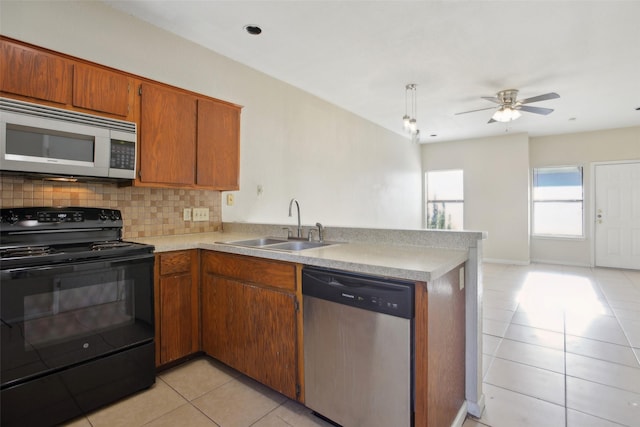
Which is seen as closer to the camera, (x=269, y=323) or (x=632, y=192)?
(x=269, y=323)

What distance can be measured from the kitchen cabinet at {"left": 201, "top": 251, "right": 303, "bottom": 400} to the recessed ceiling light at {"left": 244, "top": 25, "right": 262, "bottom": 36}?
6.13 ft

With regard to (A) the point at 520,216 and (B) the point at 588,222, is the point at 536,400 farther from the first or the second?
(B) the point at 588,222

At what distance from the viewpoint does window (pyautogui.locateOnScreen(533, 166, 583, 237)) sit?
20.5 ft

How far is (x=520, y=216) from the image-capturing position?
20.6 feet

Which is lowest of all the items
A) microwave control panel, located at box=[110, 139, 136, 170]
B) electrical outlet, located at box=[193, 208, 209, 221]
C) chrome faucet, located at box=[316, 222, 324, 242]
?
chrome faucet, located at box=[316, 222, 324, 242]

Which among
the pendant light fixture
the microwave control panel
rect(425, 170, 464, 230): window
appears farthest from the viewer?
rect(425, 170, 464, 230): window

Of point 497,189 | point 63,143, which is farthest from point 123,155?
point 497,189

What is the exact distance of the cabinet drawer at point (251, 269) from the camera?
1.78m

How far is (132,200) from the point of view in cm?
246

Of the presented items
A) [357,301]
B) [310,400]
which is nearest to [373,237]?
[357,301]

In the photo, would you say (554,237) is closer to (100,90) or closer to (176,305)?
(176,305)

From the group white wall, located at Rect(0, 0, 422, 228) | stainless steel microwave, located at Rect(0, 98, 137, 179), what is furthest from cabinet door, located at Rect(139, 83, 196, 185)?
white wall, located at Rect(0, 0, 422, 228)

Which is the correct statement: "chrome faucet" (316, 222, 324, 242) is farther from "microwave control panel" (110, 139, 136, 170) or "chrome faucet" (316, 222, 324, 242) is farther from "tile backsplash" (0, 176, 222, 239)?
"microwave control panel" (110, 139, 136, 170)

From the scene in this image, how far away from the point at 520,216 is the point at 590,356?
436 centimetres
